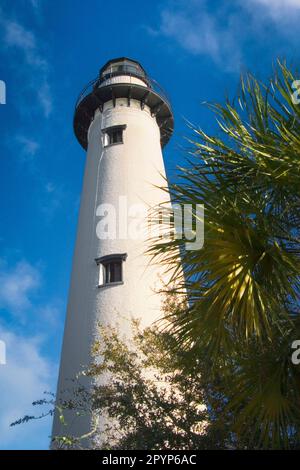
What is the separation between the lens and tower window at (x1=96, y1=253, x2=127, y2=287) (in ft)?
45.5

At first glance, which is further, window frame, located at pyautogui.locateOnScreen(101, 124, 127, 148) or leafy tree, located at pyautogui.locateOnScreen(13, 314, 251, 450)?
window frame, located at pyautogui.locateOnScreen(101, 124, 127, 148)

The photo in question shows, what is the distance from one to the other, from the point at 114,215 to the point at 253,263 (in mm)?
10761

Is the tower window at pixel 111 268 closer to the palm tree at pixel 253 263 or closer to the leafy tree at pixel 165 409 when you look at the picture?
the leafy tree at pixel 165 409

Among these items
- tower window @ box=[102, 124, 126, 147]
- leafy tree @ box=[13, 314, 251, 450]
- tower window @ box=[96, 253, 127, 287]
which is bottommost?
leafy tree @ box=[13, 314, 251, 450]

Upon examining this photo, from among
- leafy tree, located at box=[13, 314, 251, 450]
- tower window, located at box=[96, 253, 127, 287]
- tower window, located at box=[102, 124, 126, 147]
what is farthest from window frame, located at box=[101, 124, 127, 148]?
leafy tree, located at box=[13, 314, 251, 450]

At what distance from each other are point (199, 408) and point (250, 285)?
3.92 meters

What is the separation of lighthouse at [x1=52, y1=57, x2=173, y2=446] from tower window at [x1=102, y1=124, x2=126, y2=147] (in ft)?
0.13

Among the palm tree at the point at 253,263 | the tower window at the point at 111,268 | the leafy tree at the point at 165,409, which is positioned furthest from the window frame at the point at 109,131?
the palm tree at the point at 253,263

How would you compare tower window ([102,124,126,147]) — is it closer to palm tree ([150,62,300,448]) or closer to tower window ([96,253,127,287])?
tower window ([96,253,127,287])

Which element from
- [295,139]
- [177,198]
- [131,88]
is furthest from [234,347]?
[131,88]

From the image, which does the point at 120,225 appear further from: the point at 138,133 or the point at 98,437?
the point at 98,437

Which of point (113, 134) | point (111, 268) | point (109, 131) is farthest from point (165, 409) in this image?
point (109, 131)
